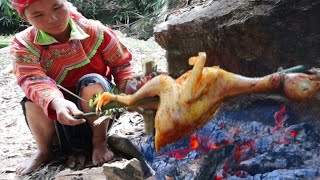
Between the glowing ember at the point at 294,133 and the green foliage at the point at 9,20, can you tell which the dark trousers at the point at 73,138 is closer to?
the glowing ember at the point at 294,133

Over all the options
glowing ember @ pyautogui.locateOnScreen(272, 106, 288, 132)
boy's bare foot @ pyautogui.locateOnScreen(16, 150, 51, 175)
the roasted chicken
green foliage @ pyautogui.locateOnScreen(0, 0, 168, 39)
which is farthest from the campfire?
green foliage @ pyautogui.locateOnScreen(0, 0, 168, 39)

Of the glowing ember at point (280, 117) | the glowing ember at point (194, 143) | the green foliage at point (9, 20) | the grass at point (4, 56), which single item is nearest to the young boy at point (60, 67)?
the glowing ember at point (194, 143)

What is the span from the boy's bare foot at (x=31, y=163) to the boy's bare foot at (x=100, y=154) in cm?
27

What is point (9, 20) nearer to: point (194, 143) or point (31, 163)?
point (31, 163)

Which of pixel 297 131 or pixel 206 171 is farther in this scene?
pixel 297 131

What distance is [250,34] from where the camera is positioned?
1677 mm

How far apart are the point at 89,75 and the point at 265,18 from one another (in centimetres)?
84

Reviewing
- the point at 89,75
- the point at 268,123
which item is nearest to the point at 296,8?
the point at 268,123

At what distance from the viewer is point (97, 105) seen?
138 centimetres

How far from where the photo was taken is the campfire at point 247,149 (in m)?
1.34

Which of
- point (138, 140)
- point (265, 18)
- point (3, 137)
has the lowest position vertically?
point (3, 137)

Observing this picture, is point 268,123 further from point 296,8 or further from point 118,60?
point 118,60

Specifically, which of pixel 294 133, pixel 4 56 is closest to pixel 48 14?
pixel 294 133

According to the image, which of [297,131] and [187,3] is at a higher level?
Answer: [187,3]
